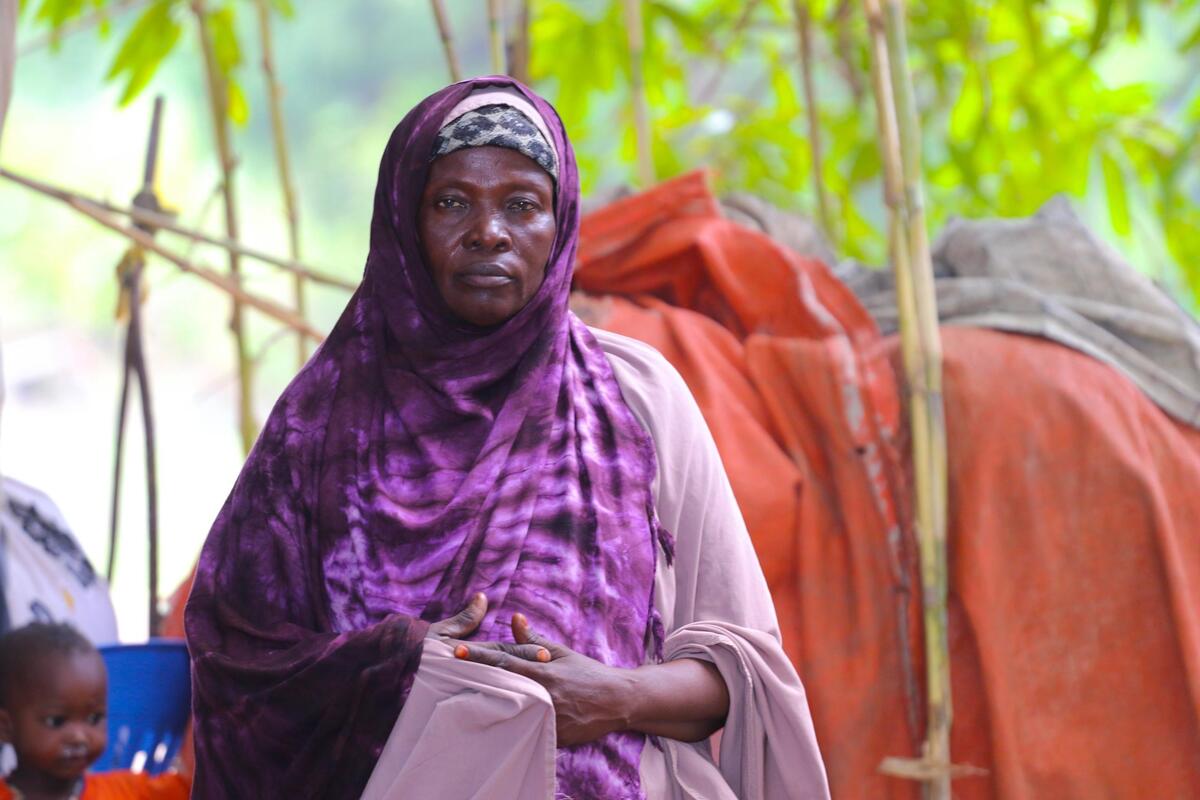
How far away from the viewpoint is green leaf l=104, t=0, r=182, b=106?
322cm

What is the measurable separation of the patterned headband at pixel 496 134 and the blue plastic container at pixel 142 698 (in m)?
1.14

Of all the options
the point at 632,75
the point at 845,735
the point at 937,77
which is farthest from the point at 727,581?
the point at 937,77

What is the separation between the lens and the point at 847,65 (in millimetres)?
4043

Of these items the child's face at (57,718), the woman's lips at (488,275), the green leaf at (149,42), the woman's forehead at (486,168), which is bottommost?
the child's face at (57,718)

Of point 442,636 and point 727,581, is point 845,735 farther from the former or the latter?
point 442,636

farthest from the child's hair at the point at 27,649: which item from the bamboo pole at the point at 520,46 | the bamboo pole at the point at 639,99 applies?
the bamboo pole at the point at 639,99

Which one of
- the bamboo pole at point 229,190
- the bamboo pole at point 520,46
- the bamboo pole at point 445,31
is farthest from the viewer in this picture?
the bamboo pole at point 229,190

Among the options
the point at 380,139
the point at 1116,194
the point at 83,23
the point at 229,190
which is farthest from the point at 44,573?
the point at 380,139

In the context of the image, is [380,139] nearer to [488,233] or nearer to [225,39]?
[225,39]

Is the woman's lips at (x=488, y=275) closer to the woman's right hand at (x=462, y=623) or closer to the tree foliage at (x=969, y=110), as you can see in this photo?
the woman's right hand at (x=462, y=623)

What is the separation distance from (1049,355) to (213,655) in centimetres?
152

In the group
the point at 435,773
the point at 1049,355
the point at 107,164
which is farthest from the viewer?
the point at 107,164

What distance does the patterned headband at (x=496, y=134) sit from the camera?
5.36 feet

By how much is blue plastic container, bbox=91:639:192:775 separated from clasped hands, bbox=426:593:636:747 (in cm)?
109
